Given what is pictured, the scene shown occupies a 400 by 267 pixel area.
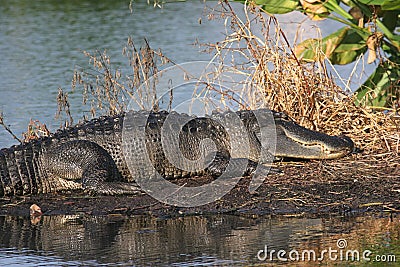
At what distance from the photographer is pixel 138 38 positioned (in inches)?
667

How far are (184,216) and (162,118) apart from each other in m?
1.74

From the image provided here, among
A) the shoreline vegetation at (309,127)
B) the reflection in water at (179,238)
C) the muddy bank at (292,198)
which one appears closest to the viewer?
the reflection in water at (179,238)

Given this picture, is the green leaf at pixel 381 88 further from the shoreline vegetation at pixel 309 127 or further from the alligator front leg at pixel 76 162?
the alligator front leg at pixel 76 162

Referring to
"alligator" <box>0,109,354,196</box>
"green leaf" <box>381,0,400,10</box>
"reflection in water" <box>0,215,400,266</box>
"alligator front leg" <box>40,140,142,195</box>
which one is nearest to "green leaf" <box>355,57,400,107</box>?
"green leaf" <box>381,0,400,10</box>

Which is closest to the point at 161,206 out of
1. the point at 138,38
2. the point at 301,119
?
the point at 301,119

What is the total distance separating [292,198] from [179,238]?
121cm

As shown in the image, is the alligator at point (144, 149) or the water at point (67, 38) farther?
the water at point (67, 38)

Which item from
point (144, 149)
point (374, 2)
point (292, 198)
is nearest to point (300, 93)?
point (374, 2)

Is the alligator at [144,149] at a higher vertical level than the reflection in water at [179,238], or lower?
higher

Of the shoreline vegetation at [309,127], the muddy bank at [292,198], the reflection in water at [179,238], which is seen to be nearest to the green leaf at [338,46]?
the shoreline vegetation at [309,127]

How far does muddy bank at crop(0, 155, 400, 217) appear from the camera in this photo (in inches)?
260

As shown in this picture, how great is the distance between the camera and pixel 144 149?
7.97 m

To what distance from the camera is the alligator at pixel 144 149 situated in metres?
7.65

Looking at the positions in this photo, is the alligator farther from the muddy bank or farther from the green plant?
the green plant
